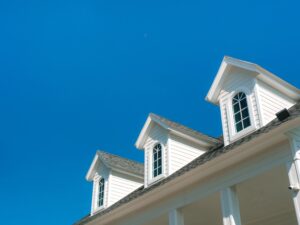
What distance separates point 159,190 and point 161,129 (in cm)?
288

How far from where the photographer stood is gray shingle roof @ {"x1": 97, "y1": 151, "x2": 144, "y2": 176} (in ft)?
53.3

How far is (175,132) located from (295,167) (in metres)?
5.58

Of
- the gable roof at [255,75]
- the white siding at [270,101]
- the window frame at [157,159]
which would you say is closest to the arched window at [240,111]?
the white siding at [270,101]

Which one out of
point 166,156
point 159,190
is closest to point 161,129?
point 166,156

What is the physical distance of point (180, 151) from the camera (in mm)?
12648

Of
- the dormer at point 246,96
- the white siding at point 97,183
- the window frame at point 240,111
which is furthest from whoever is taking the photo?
the white siding at point 97,183

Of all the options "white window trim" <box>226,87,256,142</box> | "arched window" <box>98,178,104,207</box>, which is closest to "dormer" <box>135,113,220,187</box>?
"white window trim" <box>226,87,256,142</box>

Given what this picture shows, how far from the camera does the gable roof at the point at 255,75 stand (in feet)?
33.4

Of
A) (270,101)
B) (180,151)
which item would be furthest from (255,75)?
(180,151)

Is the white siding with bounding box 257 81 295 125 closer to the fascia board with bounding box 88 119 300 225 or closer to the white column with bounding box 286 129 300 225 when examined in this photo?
the fascia board with bounding box 88 119 300 225

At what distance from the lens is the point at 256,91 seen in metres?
10.0

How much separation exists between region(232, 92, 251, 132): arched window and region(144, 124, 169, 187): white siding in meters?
3.06

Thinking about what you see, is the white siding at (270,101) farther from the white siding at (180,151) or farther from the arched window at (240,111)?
the white siding at (180,151)

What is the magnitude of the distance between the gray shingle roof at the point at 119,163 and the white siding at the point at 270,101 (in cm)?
801
